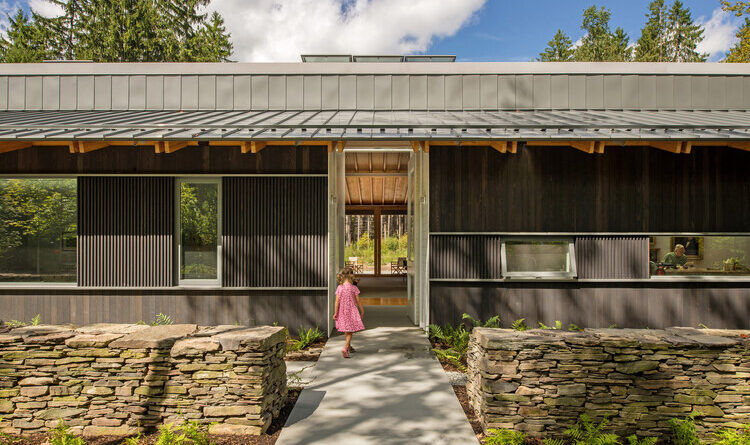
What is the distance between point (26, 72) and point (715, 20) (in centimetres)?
8875

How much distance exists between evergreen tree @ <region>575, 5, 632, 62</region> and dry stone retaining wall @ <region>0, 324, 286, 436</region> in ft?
148

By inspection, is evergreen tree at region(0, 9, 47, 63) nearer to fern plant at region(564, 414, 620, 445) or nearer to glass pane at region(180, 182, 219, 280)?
glass pane at region(180, 182, 219, 280)

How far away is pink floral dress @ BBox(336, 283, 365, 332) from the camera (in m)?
6.83

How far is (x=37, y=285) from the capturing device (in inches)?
311

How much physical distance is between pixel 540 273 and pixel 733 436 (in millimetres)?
3782

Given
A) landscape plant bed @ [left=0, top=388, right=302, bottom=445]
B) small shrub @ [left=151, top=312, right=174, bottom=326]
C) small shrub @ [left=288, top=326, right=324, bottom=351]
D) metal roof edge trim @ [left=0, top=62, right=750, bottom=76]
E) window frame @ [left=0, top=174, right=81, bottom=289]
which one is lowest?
landscape plant bed @ [left=0, top=388, right=302, bottom=445]

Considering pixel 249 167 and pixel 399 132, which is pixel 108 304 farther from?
pixel 399 132

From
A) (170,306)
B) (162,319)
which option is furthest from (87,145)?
(162,319)

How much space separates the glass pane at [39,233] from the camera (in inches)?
313

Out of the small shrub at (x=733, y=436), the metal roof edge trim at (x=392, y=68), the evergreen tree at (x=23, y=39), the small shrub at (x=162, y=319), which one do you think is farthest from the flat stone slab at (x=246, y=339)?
the evergreen tree at (x=23, y=39)

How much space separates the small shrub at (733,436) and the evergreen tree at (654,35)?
4670 cm

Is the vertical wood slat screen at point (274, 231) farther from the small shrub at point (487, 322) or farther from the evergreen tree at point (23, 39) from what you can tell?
the evergreen tree at point (23, 39)

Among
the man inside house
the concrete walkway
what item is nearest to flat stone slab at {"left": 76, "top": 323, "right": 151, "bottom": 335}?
the concrete walkway

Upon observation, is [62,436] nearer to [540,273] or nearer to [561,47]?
[540,273]
